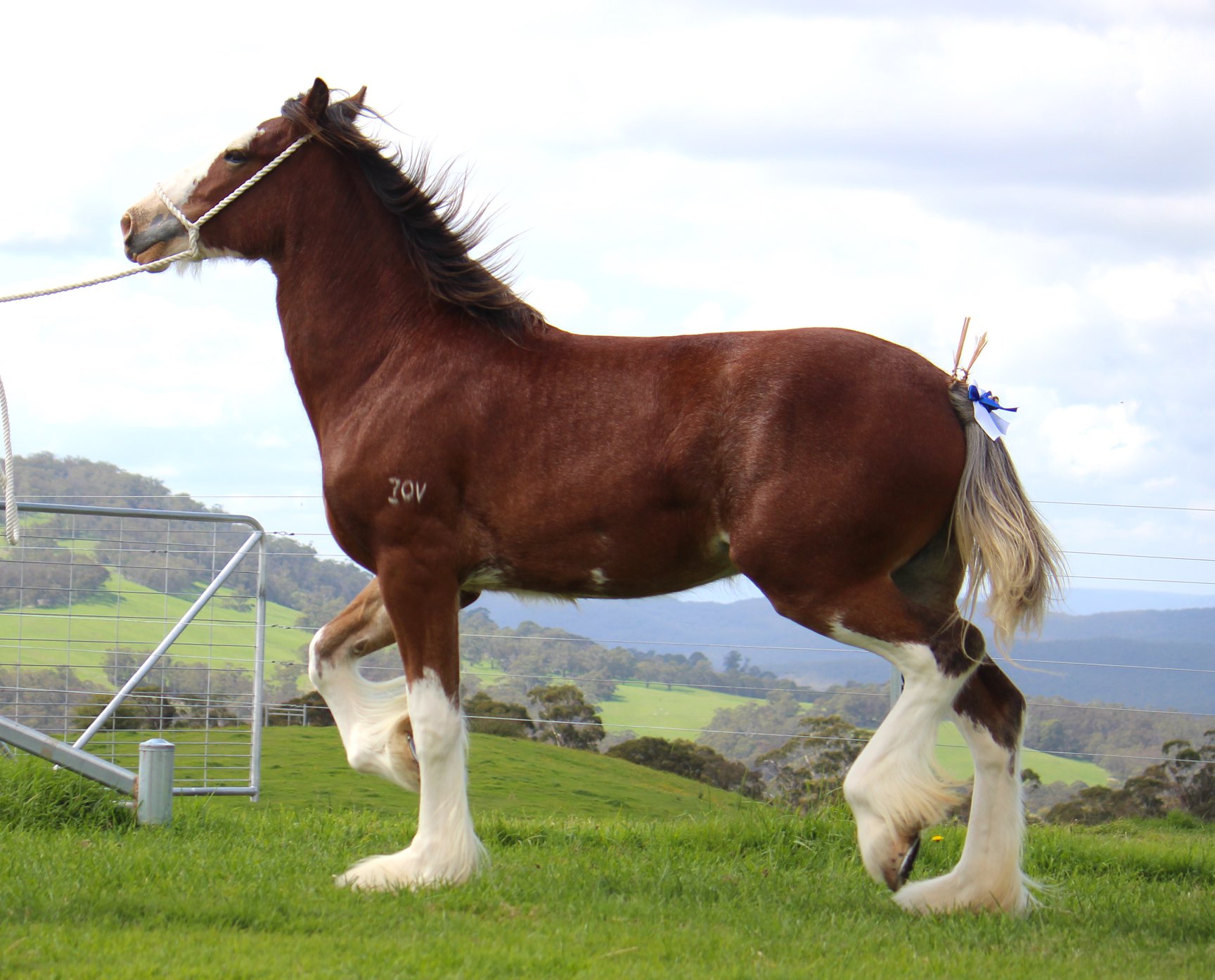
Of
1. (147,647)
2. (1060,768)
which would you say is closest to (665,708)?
(1060,768)

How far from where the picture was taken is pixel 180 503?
54.1 ft

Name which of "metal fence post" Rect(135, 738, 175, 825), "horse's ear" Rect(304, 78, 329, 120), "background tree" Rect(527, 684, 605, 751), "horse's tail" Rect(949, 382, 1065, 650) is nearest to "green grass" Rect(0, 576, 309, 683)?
"metal fence post" Rect(135, 738, 175, 825)

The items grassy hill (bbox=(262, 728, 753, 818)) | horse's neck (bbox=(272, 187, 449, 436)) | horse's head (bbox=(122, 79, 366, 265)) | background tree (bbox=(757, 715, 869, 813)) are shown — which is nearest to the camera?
horse's neck (bbox=(272, 187, 449, 436))

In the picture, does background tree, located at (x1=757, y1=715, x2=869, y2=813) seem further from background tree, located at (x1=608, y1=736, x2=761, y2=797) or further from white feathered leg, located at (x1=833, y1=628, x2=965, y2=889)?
→ white feathered leg, located at (x1=833, y1=628, x2=965, y2=889)

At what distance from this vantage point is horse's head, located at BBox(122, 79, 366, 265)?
198 inches

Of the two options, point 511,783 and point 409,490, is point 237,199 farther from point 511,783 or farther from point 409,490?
point 511,783

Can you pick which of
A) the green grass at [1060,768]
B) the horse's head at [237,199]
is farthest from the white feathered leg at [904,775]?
the green grass at [1060,768]

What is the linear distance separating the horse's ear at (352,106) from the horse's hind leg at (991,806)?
3358 millimetres

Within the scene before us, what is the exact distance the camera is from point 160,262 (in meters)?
5.14

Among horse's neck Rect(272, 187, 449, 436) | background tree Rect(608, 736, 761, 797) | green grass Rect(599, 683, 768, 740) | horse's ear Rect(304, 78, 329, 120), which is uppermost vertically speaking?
horse's ear Rect(304, 78, 329, 120)

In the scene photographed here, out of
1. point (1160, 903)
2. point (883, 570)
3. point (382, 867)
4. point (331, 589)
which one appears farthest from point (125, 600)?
point (1160, 903)

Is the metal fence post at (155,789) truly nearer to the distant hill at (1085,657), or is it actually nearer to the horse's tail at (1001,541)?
the distant hill at (1085,657)

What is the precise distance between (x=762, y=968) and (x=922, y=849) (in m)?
2.58

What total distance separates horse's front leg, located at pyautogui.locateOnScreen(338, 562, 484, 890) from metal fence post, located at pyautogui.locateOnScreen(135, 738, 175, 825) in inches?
61.7
